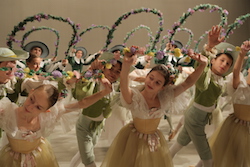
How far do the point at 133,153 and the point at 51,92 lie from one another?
2.19 feet

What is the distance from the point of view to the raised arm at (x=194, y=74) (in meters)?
1.89

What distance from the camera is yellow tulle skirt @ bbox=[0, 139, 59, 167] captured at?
1806 mm

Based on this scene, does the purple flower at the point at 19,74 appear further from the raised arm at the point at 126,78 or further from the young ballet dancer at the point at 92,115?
the raised arm at the point at 126,78

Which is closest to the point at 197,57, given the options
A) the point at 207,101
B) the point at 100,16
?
the point at 207,101

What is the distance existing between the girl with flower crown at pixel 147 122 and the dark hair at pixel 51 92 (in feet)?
1.36

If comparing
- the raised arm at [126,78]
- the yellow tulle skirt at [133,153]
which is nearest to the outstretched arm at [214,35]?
the raised arm at [126,78]

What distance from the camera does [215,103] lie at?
247cm

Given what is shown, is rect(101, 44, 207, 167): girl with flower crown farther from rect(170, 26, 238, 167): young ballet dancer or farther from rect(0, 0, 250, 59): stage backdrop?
rect(0, 0, 250, 59): stage backdrop

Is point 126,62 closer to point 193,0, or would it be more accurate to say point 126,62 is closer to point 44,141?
point 44,141

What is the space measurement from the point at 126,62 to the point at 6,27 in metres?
4.21

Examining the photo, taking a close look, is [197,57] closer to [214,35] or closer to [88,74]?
[214,35]

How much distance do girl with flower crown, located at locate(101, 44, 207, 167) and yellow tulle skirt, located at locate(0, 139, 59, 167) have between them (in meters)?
0.40

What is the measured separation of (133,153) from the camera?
1.94 metres

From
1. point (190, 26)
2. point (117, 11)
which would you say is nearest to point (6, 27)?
point (117, 11)
